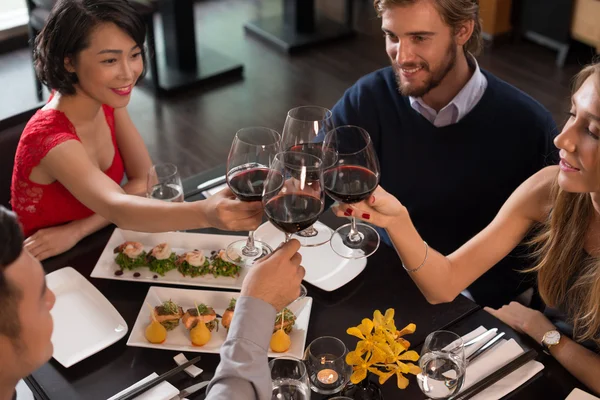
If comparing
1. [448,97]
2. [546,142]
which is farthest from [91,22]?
[546,142]

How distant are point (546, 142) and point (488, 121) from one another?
0.18m

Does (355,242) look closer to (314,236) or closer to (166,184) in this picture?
(314,236)

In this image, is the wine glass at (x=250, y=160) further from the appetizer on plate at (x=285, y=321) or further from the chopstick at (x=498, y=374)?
the chopstick at (x=498, y=374)

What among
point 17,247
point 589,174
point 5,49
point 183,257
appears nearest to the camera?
point 17,247

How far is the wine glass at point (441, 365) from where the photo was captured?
1.50 meters

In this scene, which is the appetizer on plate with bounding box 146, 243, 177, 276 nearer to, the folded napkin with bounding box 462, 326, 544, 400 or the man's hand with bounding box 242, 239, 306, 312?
the man's hand with bounding box 242, 239, 306, 312

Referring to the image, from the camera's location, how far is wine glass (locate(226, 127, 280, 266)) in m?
1.55

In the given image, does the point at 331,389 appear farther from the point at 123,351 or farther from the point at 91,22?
the point at 91,22

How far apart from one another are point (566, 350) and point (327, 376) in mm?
568

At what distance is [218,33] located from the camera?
551 cm

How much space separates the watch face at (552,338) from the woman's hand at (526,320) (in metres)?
0.03

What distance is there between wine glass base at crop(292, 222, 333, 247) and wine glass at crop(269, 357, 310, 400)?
47 centimetres

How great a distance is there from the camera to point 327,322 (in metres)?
1.73

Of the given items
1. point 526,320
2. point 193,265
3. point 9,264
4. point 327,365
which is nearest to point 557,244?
point 526,320
